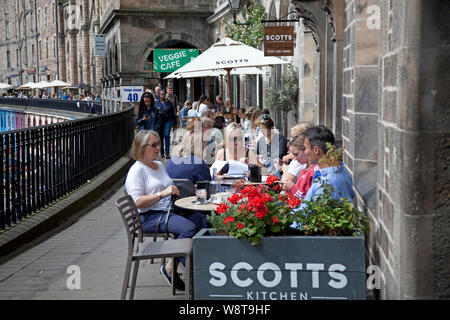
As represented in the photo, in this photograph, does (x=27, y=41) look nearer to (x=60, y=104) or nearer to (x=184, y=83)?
(x=60, y=104)

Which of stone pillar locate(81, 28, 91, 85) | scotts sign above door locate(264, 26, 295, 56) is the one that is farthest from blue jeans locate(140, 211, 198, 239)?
stone pillar locate(81, 28, 91, 85)

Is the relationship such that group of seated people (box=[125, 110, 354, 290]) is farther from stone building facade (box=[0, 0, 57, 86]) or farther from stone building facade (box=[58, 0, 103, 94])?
stone building facade (box=[0, 0, 57, 86])

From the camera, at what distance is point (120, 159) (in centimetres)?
1495

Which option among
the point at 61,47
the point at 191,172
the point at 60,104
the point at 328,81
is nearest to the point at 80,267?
the point at 191,172

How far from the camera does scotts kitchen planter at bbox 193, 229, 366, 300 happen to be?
355cm

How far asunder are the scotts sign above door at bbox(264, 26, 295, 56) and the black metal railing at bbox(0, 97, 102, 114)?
26716 millimetres

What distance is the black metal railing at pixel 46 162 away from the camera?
24.6ft

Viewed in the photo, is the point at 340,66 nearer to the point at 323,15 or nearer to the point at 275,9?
the point at 323,15

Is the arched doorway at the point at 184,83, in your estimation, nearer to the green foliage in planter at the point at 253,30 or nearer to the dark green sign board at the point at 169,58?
the dark green sign board at the point at 169,58

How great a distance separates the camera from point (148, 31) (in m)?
30.7

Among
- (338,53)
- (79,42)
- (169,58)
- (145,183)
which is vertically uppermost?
(79,42)

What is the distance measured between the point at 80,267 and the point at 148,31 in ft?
84.1

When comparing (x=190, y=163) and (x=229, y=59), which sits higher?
(x=229, y=59)
